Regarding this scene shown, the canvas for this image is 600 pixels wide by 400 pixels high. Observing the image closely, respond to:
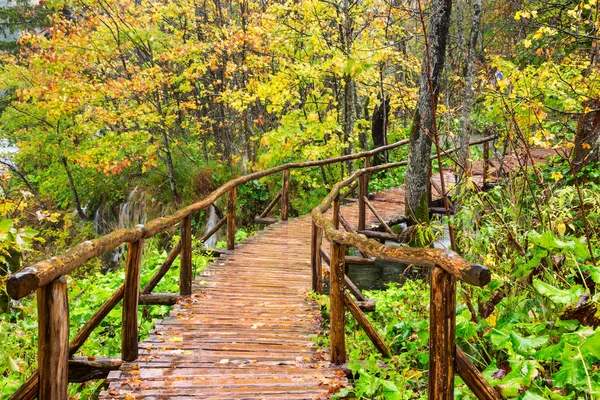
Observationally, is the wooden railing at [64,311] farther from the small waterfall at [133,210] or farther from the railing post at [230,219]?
the small waterfall at [133,210]

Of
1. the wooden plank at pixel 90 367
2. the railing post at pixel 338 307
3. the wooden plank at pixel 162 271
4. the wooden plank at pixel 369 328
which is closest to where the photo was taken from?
the wooden plank at pixel 90 367

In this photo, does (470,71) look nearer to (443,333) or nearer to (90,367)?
(443,333)

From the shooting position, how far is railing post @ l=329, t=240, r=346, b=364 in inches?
153

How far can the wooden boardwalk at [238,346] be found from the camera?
3.46 meters

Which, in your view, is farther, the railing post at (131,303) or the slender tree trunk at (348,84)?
the slender tree trunk at (348,84)

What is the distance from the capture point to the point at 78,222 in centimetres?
1714

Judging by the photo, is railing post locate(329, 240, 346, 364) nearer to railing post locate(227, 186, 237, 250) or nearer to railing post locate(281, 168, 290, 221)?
railing post locate(227, 186, 237, 250)

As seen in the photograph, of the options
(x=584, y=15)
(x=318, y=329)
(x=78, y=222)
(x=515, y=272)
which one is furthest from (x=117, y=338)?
(x=78, y=222)

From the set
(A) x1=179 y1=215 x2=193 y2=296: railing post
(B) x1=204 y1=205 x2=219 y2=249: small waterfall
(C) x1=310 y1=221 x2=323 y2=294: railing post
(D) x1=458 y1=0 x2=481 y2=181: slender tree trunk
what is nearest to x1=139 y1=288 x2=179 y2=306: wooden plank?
(A) x1=179 y1=215 x2=193 y2=296: railing post

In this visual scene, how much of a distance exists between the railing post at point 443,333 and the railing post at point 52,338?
2.15m

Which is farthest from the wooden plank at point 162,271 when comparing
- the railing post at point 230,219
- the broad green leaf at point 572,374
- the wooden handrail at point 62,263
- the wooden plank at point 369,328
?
the broad green leaf at point 572,374

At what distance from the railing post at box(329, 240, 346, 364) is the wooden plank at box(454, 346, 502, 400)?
1.58m

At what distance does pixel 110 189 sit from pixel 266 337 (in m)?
13.9

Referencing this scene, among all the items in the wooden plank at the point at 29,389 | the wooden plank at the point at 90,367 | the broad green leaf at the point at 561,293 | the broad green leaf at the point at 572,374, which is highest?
the broad green leaf at the point at 561,293
